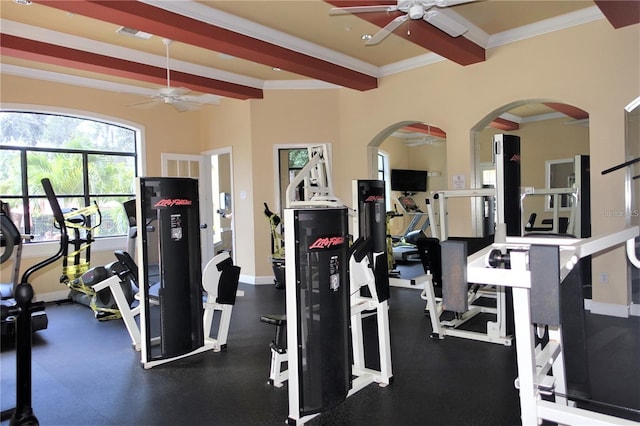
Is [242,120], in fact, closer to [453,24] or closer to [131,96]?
[131,96]

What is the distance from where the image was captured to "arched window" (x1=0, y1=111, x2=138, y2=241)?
6.21m

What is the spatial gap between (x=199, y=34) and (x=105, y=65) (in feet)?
5.85

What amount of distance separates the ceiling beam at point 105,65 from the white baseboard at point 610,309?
5554 millimetres

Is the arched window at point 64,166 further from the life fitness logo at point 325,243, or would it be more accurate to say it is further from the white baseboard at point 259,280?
the life fitness logo at point 325,243

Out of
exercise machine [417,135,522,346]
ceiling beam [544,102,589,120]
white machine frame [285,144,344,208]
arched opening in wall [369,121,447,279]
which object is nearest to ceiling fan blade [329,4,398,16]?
white machine frame [285,144,344,208]

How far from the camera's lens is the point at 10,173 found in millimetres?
6172

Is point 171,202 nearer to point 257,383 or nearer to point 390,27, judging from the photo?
point 257,383

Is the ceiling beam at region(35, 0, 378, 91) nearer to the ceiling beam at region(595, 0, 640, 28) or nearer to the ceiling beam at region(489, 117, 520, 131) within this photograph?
the ceiling beam at region(595, 0, 640, 28)

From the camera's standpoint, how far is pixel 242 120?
7469 millimetres

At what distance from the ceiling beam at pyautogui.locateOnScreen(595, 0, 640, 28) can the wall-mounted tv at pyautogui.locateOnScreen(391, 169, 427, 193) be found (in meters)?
7.61

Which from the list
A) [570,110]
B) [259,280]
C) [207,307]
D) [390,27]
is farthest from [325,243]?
[570,110]

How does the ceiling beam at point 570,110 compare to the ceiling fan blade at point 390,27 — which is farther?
the ceiling beam at point 570,110

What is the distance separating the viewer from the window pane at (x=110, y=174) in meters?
7.04

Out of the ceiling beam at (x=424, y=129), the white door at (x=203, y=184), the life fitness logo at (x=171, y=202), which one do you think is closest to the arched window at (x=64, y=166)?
the white door at (x=203, y=184)
